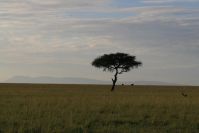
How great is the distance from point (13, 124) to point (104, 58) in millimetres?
71640

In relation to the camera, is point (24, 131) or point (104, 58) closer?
point (24, 131)

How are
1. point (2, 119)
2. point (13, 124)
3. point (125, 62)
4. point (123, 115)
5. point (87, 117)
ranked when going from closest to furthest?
point (13, 124) → point (2, 119) → point (87, 117) → point (123, 115) → point (125, 62)

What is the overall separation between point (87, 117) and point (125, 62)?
67898mm

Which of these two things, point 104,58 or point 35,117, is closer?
point 35,117

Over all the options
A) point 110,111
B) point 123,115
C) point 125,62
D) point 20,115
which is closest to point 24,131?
point 20,115

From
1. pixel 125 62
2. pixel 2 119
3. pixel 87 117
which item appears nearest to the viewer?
pixel 2 119

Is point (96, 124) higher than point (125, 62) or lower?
lower

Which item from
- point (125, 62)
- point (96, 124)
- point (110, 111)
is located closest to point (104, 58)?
point (125, 62)

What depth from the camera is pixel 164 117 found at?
2091cm

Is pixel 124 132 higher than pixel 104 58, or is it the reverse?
pixel 104 58

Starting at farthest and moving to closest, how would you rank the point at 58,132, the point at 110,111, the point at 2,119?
the point at 110,111, the point at 2,119, the point at 58,132

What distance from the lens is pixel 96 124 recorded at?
18.1 meters

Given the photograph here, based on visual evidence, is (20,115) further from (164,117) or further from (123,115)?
(164,117)

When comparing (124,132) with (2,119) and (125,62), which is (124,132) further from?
(125,62)
